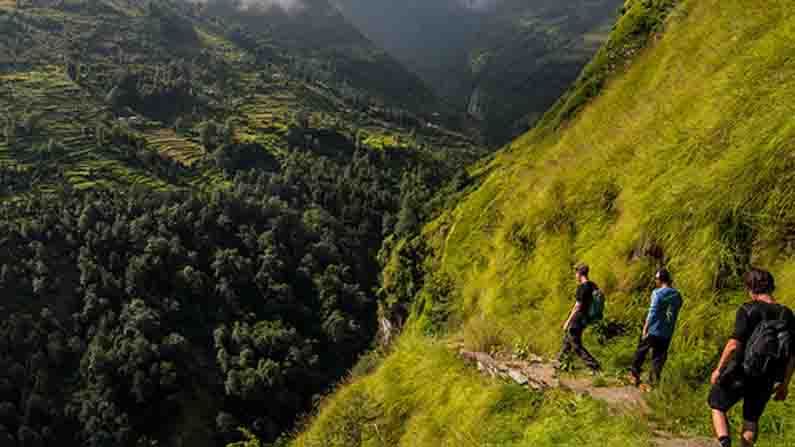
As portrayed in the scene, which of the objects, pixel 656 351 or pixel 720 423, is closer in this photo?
pixel 720 423

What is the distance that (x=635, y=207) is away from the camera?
39.5 ft

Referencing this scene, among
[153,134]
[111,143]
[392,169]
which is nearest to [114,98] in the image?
[153,134]

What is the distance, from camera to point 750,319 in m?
5.84

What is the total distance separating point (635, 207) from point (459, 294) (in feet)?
33.9

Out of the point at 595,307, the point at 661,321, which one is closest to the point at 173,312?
the point at 595,307

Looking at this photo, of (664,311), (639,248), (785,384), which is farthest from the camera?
(639,248)

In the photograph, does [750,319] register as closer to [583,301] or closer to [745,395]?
[745,395]

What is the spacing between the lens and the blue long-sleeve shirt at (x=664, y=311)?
26.4 feet

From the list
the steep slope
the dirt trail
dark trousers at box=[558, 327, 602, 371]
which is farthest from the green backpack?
the steep slope

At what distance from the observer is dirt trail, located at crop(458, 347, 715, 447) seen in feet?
22.0

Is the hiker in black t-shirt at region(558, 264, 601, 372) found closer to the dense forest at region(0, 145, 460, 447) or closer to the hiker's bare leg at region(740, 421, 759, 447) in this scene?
the hiker's bare leg at region(740, 421, 759, 447)

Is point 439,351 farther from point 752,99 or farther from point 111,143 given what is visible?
point 111,143

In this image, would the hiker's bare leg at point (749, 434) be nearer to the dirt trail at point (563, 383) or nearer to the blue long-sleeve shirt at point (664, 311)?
the dirt trail at point (563, 383)

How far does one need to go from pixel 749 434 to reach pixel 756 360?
895 mm
